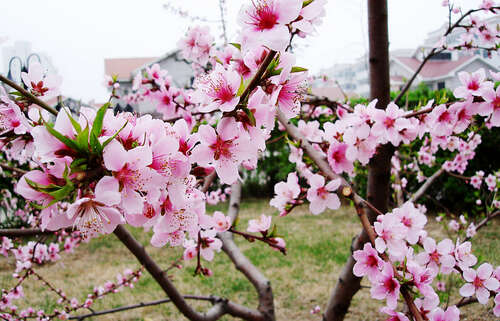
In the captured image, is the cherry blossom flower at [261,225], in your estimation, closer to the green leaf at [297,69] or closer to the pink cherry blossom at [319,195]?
the pink cherry blossom at [319,195]

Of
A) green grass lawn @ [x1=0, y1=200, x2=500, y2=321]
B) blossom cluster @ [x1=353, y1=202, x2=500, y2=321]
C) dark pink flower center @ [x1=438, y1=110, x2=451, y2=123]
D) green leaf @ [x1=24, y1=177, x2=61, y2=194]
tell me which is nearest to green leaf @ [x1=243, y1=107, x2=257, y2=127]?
green leaf @ [x1=24, y1=177, x2=61, y2=194]

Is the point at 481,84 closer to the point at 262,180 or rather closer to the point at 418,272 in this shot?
the point at 418,272

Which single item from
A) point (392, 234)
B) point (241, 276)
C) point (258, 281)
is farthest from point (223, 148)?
point (241, 276)

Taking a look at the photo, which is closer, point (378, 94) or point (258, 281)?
point (378, 94)

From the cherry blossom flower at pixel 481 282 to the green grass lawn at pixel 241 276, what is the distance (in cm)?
187

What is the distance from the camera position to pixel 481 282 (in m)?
1.15

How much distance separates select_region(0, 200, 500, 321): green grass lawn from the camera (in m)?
3.57

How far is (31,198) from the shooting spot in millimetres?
615

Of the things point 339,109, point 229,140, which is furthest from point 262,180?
point 229,140

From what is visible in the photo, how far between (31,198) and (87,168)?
126 millimetres

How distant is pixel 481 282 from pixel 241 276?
139 inches

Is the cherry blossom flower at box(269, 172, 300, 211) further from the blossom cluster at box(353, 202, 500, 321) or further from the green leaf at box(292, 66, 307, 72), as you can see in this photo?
the green leaf at box(292, 66, 307, 72)

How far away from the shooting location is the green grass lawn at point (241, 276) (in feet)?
11.7

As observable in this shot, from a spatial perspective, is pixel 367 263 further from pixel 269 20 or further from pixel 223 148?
pixel 269 20
